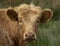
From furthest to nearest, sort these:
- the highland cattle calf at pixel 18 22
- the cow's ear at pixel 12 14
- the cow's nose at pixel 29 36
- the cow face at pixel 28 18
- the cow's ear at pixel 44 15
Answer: the cow's ear at pixel 44 15
the cow's ear at pixel 12 14
the highland cattle calf at pixel 18 22
the cow face at pixel 28 18
the cow's nose at pixel 29 36

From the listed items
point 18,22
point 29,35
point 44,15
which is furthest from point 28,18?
point 44,15

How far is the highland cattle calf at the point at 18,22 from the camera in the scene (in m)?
10.1

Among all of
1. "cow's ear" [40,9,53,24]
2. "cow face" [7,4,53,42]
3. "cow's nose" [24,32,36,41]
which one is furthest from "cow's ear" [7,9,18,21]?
"cow's nose" [24,32,36,41]

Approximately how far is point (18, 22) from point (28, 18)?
22.6 inches

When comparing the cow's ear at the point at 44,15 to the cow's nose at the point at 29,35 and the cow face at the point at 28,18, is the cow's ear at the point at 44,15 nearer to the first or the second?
the cow face at the point at 28,18

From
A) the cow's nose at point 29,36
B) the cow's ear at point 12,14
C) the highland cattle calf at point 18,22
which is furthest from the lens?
the cow's ear at point 12,14

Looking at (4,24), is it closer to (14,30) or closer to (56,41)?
(14,30)

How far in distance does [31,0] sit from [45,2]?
0.71 metres

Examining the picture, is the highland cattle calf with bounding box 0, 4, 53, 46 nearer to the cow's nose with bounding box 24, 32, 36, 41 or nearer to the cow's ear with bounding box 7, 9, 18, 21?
the cow's ear with bounding box 7, 9, 18, 21

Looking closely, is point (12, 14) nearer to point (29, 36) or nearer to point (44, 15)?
point (44, 15)

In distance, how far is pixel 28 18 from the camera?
1001 centimetres

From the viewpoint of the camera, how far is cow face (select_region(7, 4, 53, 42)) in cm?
968

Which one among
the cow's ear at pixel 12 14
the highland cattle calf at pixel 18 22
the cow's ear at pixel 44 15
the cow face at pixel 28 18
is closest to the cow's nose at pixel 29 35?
the cow face at pixel 28 18

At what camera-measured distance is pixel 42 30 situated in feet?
44.7
